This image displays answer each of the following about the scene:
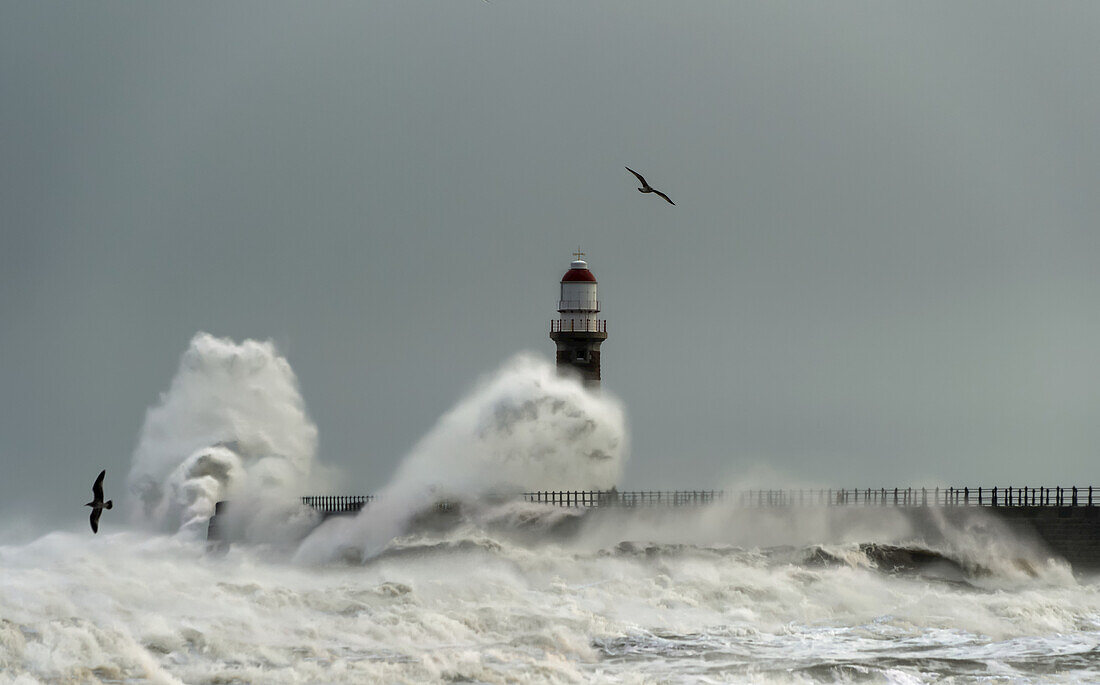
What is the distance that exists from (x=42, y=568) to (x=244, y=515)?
→ 8.48 meters

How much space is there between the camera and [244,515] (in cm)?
7288

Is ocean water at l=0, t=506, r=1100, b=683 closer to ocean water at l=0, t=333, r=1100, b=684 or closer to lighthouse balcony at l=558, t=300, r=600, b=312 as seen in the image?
ocean water at l=0, t=333, r=1100, b=684

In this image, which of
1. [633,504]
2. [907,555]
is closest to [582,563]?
[633,504]

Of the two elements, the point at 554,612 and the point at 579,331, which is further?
the point at 579,331

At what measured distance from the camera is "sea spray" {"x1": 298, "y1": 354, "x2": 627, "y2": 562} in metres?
67.6

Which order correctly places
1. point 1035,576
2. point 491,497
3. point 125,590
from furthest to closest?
1. point 491,497
2. point 1035,576
3. point 125,590

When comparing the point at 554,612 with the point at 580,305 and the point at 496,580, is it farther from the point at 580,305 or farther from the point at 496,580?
the point at 580,305

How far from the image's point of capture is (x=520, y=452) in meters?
68.4

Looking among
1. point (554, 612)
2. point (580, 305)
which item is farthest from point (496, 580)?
point (580, 305)

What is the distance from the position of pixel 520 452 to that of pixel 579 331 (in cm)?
410

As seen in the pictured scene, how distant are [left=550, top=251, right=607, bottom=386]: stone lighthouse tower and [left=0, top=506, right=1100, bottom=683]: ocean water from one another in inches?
219

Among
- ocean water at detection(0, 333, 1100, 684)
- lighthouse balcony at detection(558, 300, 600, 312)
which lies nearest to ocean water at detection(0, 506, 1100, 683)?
ocean water at detection(0, 333, 1100, 684)

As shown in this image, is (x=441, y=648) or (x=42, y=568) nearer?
(x=441, y=648)

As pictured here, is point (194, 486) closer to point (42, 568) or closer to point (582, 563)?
point (42, 568)
